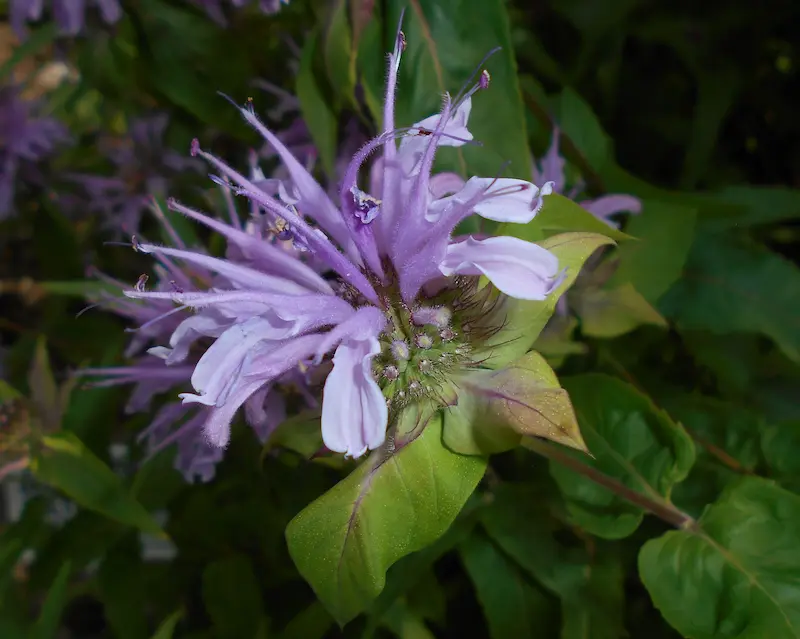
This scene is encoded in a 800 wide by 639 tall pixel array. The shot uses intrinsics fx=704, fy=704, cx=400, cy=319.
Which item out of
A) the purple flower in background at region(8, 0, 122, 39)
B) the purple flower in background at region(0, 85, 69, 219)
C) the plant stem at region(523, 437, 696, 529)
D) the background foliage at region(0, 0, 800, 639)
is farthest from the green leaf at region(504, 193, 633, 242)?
the purple flower in background at region(0, 85, 69, 219)

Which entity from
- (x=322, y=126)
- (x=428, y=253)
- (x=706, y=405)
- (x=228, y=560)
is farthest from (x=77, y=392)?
(x=706, y=405)

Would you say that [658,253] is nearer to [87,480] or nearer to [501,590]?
[501,590]

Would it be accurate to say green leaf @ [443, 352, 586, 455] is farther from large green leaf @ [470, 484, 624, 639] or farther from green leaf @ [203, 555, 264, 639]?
green leaf @ [203, 555, 264, 639]

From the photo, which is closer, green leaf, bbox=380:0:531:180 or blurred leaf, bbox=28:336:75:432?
green leaf, bbox=380:0:531:180

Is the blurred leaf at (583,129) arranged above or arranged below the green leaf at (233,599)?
above

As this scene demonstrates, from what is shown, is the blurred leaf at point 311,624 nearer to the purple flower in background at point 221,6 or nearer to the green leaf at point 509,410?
the green leaf at point 509,410

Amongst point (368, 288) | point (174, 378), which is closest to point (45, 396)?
point (174, 378)

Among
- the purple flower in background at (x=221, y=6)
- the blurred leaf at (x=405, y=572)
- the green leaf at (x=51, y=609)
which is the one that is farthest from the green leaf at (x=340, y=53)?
the green leaf at (x=51, y=609)
